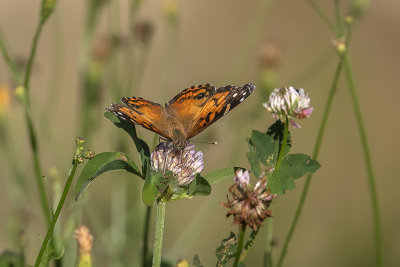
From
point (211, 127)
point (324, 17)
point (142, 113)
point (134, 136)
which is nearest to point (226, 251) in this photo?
point (134, 136)

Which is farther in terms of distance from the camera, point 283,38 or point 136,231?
point 283,38

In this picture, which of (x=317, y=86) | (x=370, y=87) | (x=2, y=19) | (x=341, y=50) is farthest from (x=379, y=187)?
(x=2, y=19)

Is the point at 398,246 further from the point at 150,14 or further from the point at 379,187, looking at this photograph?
the point at 150,14

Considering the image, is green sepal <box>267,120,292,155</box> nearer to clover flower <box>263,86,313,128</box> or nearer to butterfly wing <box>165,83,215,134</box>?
clover flower <box>263,86,313,128</box>

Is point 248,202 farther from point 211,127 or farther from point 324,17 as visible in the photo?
point 211,127

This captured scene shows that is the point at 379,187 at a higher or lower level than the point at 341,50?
higher
